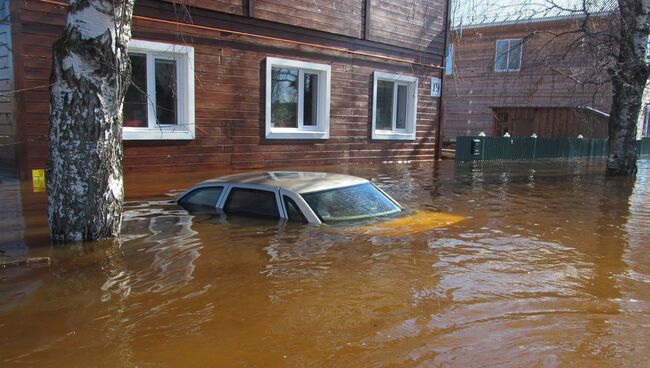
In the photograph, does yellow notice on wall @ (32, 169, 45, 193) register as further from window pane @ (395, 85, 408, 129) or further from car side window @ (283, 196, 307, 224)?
window pane @ (395, 85, 408, 129)

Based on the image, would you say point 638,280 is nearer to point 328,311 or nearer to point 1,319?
point 328,311

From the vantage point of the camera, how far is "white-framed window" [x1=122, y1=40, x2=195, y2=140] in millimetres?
11242

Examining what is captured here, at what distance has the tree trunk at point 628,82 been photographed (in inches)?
585

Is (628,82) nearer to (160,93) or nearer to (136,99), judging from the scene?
(160,93)

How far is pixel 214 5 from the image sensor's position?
12.1 meters

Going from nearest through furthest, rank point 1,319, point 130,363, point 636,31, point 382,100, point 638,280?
point 130,363 → point 1,319 → point 638,280 → point 636,31 → point 382,100

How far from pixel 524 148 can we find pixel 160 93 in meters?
16.2

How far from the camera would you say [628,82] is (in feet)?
50.6

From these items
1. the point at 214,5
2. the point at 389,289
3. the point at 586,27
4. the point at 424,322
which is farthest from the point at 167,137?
the point at 586,27

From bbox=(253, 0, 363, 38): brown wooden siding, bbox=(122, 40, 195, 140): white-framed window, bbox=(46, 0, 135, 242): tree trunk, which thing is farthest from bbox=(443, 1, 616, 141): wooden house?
bbox=(46, 0, 135, 242): tree trunk

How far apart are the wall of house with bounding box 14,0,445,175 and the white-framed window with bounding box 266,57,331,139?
21cm

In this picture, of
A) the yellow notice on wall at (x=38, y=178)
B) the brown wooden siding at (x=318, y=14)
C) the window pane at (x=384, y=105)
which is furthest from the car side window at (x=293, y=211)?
the window pane at (x=384, y=105)

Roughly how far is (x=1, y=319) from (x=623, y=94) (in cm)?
1656

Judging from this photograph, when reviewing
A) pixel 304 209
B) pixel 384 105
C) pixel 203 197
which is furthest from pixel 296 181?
pixel 384 105
